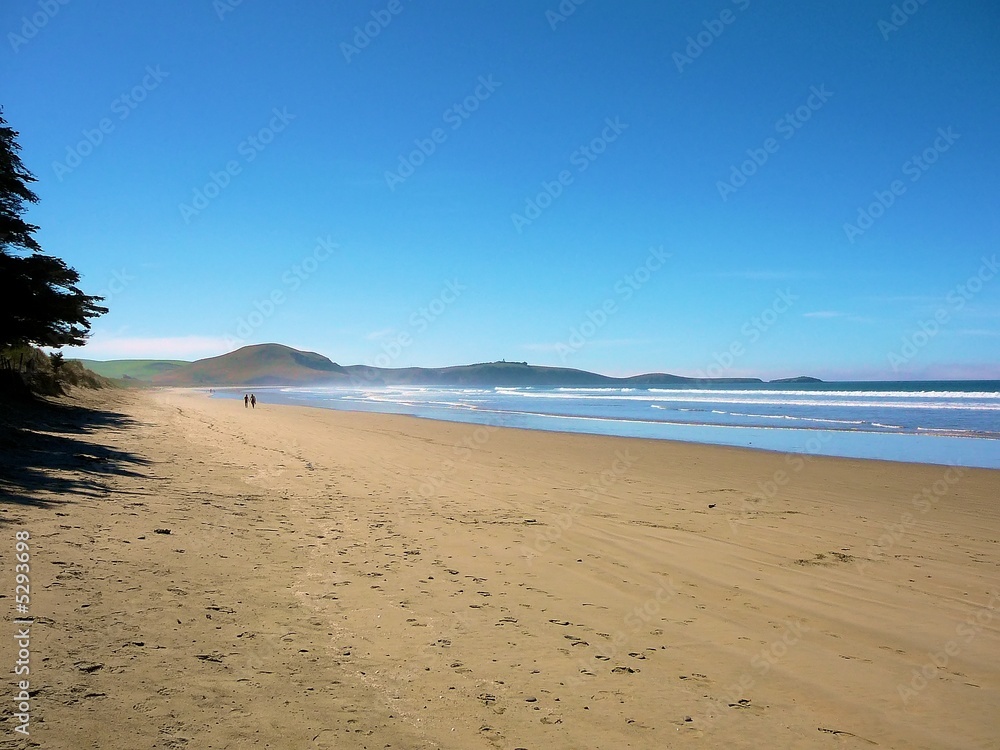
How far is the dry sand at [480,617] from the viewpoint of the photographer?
→ 3.20 meters

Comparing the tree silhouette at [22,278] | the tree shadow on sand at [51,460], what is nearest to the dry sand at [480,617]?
the tree shadow on sand at [51,460]

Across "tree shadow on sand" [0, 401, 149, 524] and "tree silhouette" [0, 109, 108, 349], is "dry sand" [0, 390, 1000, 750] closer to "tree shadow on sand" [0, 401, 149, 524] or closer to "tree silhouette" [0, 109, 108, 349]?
"tree shadow on sand" [0, 401, 149, 524]

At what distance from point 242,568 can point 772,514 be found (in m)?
7.87

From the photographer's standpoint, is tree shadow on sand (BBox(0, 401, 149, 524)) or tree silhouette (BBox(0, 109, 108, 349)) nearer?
tree shadow on sand (BBox(0, 401, 149, 524))

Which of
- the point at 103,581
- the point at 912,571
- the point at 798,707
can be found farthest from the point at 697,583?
the point at 103,581

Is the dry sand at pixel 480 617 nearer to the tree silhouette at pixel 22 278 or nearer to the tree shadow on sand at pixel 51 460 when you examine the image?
the tree shadow on sand at pixel 51 460

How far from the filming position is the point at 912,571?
6.56 metres

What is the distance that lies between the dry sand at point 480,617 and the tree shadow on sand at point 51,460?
8cm

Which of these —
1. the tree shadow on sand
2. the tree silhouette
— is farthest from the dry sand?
the tree silhouette

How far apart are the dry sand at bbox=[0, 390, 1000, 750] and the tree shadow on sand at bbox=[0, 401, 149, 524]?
0.08m

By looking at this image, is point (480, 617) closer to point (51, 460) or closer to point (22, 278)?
point (51, 460)

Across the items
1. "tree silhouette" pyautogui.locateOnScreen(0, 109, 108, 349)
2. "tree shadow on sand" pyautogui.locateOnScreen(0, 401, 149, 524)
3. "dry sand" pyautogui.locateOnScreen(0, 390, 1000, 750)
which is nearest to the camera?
"dry sand" pyautogui.locateOnScreen(0, 390, 1000, 750)

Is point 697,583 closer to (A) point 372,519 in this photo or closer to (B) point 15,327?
(A) point 372,519

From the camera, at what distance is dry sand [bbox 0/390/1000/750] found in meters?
3.20
